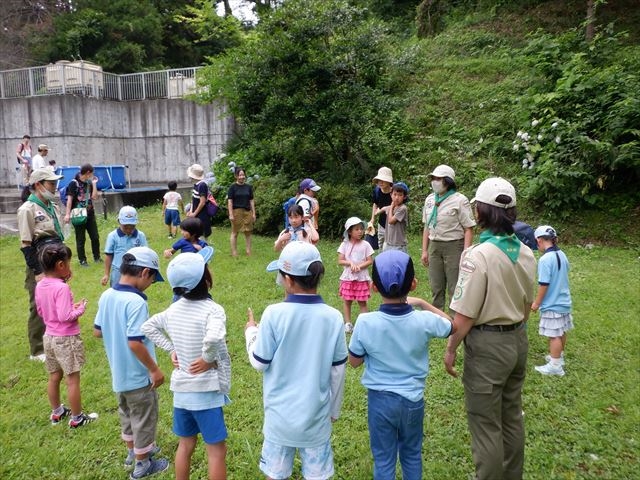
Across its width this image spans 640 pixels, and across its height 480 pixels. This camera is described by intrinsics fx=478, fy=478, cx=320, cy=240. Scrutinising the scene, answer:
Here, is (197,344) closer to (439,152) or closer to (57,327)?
(57,327)

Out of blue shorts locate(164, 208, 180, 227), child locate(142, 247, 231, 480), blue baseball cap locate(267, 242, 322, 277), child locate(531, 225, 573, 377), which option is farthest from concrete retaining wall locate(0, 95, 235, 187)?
blue baseball cap locate(267, 242, 322, 277)

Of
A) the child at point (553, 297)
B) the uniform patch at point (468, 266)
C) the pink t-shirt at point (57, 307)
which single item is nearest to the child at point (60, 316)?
the pink t-shirt at point (57, 307)

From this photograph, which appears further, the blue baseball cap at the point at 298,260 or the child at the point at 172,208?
the child at the point at 172,208

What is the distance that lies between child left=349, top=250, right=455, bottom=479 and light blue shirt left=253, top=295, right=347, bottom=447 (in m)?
0.19

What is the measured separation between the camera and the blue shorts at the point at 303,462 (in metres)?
2.58

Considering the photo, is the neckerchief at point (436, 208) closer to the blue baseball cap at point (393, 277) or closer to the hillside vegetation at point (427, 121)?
the blue baseball cap at point (393, 277)

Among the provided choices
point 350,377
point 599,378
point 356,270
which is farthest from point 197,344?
point 599,378

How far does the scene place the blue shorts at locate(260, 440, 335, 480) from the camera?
2584 millimetres

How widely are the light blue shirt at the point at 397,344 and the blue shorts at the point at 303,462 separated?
0.46m

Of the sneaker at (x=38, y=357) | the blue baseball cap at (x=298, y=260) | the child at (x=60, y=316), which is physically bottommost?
the sneaker at (x=38, y=357)

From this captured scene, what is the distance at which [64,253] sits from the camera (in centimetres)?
390

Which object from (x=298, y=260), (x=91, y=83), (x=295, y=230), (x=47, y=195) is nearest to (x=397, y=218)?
(x=295, y=230)

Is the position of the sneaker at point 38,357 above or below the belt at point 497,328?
below

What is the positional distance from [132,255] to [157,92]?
57.9 feet
